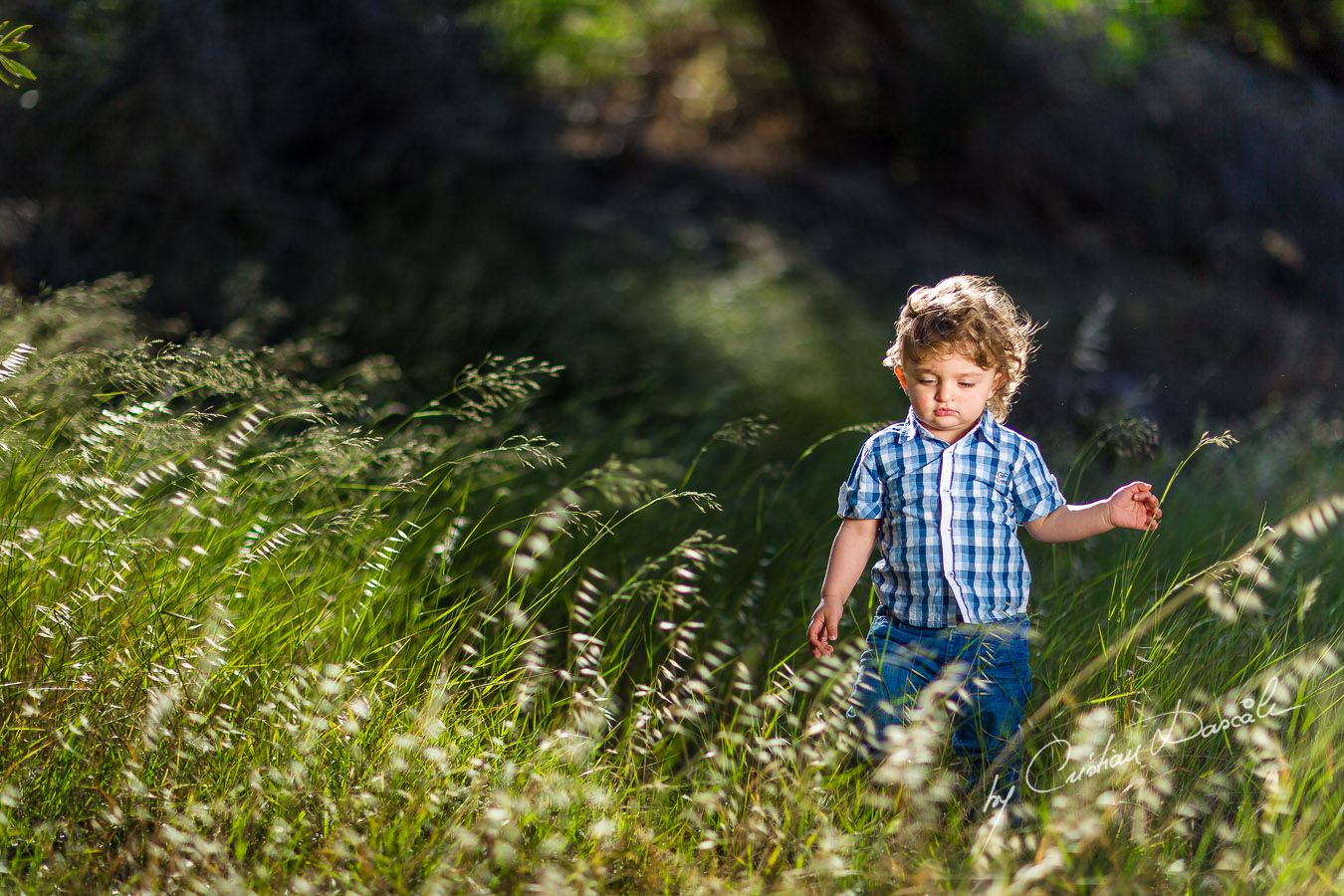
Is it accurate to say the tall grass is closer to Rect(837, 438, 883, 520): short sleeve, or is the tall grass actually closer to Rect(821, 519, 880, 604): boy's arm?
Rect(821, 519, 880, 604): boy's arm

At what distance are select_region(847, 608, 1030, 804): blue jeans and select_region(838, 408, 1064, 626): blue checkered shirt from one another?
37 mm

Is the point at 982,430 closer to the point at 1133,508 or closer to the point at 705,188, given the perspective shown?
the point at 1133,508

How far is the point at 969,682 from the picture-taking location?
279 cm

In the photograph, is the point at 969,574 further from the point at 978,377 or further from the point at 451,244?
the point at 451,244

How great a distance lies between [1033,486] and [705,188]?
8.57m

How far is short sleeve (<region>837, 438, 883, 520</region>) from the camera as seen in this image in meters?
2.84

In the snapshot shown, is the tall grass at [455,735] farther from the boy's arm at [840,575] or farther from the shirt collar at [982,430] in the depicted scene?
the shirt collar at [982,430]

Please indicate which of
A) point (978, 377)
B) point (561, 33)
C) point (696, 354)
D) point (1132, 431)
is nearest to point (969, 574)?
point (978, 377)

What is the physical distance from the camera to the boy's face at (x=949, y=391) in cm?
278

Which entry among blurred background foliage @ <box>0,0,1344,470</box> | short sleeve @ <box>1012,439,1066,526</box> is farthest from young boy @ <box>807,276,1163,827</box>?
blurred background foliage @ <box>0,0,1344,470</box>

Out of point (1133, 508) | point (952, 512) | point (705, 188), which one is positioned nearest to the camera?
point (1133, 508)

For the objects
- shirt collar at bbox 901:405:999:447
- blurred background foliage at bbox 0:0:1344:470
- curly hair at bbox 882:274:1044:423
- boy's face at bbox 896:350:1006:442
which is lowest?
blurred background foliage at bbox 0:0:1344:470

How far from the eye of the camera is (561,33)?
13.8m

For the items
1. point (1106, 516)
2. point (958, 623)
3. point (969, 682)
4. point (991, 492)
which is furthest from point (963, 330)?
point (969, 682)
